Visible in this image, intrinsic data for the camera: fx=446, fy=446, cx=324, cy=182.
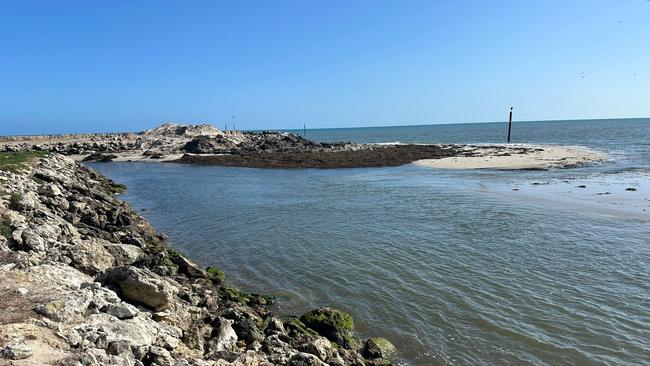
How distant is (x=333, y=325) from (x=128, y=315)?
3904 mm

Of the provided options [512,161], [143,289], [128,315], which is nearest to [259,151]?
[512,161]

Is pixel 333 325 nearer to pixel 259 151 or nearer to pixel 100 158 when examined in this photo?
pixel 259 151

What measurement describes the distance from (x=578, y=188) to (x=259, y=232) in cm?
2028

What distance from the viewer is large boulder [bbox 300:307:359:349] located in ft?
28.1

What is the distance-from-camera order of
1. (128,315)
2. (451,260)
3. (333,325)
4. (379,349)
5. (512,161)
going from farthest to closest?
1. (512,161)
2. (451,260)
3. (333,325)
4. (379,349)
5. (128,315)

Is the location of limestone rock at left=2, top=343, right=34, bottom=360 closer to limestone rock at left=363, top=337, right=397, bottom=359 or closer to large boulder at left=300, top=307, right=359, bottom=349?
large boulder at left=300, top=307, right=359, bottom=349

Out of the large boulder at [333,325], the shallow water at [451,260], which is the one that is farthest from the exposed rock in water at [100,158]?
the large boulder at [333,325]

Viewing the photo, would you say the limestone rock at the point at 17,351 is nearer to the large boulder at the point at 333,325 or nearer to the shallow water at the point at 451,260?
the large boulder at the point at 333,325

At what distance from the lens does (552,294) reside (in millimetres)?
10867

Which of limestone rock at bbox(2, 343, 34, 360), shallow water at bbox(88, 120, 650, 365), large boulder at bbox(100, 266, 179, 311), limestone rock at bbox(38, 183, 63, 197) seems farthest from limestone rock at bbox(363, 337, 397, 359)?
limestone rock at bbox(38, 183, 63, 197)

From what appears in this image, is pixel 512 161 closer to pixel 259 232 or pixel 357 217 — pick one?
pixel 357 217

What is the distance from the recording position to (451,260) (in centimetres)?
1359

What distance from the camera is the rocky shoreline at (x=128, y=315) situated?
5625 millimetres

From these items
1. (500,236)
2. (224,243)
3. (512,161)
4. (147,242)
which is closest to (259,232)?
(224,243)
